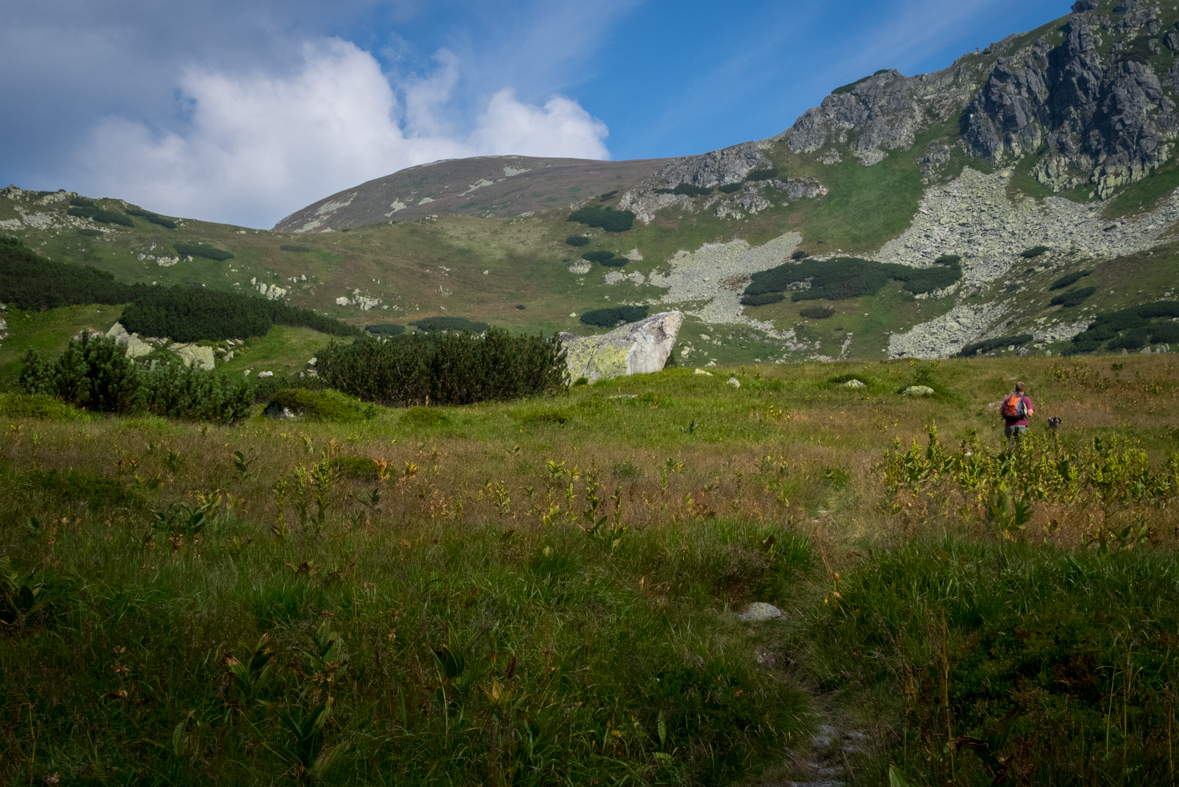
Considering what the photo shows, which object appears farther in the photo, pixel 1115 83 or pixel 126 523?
pixel 1115 83

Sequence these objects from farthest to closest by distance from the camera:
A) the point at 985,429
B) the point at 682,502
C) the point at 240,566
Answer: the point at 985,429
the point at 682,502
the point at 240,566

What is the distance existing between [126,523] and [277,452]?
156 inches

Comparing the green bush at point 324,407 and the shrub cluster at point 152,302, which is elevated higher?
the shrub cluster at point 152,302

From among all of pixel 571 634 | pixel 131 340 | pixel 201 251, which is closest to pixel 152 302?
pixel 131 340

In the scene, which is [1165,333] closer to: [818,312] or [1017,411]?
[818,312]

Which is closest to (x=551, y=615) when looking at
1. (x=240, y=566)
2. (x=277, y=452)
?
(x=240, y=566)

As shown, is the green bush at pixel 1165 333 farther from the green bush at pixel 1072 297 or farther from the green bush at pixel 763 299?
the green bush at pixel 763 299

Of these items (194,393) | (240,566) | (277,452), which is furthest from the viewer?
(194,393)

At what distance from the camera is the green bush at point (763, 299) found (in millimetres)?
108625

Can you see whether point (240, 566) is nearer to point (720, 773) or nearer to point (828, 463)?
point (720, 773)

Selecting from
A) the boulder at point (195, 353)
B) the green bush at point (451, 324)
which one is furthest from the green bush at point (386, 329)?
the boulder at point (195, 353)

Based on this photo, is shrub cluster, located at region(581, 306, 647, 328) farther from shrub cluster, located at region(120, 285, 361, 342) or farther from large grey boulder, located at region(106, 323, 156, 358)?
large grey boulder, located at region(106, 323, 156, 358)

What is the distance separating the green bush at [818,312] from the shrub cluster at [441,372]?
89.5 meters

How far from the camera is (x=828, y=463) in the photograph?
9.38m
